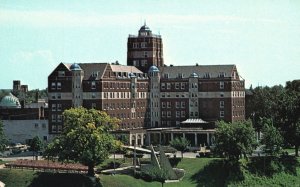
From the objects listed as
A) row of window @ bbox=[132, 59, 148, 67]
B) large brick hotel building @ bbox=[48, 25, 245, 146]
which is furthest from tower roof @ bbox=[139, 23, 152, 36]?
row of window @ bbox=[132, 59, 148, 67]

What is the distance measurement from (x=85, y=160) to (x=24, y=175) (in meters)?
9.08

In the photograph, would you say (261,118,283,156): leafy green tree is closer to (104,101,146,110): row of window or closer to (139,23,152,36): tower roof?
(104,101,146,110): row of window

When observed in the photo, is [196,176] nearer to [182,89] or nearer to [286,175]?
[286,175]

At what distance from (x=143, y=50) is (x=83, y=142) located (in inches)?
2179

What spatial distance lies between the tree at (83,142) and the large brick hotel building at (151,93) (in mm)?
28584

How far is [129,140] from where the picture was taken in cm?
12494

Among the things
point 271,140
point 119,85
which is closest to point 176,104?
point 119,85

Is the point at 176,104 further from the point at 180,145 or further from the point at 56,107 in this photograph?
the point at 180,145

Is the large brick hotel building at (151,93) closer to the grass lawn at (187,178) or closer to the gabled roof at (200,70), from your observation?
the gabled roof at (200,70)

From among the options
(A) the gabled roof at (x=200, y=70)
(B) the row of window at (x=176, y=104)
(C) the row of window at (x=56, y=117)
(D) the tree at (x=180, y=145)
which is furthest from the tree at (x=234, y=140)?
(C) the row of window at (x=56, y=117)

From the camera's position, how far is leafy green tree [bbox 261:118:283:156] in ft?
361

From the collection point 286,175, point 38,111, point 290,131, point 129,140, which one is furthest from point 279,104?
point 38,111

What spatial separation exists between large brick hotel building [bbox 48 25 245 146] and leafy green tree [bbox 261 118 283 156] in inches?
791

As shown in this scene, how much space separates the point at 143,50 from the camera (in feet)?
479
